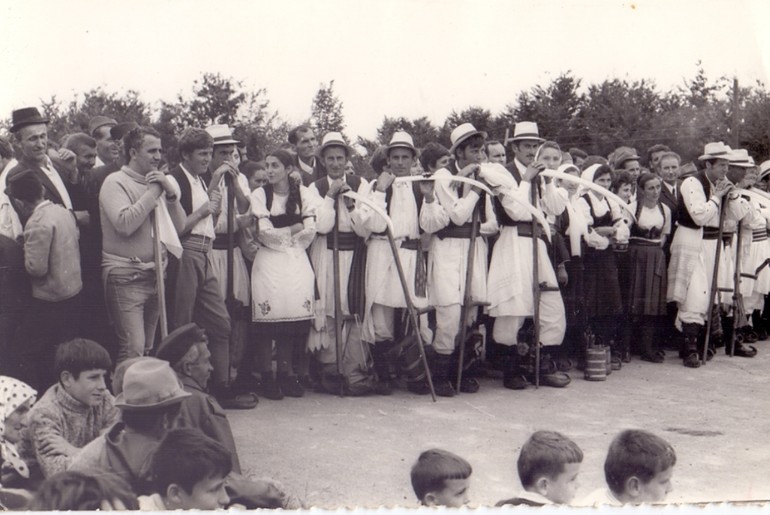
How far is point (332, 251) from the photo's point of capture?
248 inches

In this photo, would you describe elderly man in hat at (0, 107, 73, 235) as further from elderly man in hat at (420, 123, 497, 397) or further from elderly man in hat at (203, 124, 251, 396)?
elderly man in hat at (420, 123, 497, 397)

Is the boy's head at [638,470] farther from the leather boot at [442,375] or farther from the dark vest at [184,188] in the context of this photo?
the dark vest at [184,188]

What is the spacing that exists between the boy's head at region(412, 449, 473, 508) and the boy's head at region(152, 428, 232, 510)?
80cm

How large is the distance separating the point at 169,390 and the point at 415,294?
277 centimetres

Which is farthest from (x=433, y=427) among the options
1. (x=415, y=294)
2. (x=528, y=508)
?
(x=528, y=508)

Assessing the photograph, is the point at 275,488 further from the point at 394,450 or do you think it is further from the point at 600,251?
the point at 600,251

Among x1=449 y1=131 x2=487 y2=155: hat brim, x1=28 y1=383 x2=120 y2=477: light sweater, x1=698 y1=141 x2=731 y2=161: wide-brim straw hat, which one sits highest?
x1=698 y1=141 x2=731 y2=161: wide-brim straw hat

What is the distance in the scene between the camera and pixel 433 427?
5289mm

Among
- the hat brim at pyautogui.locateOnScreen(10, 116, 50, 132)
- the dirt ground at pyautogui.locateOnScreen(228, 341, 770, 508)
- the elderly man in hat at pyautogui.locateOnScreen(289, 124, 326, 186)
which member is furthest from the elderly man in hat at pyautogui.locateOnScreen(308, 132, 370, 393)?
the hat brim at pyautogui.locateOnScreen(10, 116, 50, 132)

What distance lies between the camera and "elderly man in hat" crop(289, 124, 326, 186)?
6422mm

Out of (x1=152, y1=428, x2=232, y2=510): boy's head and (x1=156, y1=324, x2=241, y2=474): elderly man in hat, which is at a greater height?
(x1=156, y1=324, x2=241, y2=474): elderly man in hat

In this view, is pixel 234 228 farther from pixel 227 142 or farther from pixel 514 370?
pixel 514 370

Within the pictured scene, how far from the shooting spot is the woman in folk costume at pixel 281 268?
5926 mm

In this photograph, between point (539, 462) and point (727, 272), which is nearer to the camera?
point (539, 462)
